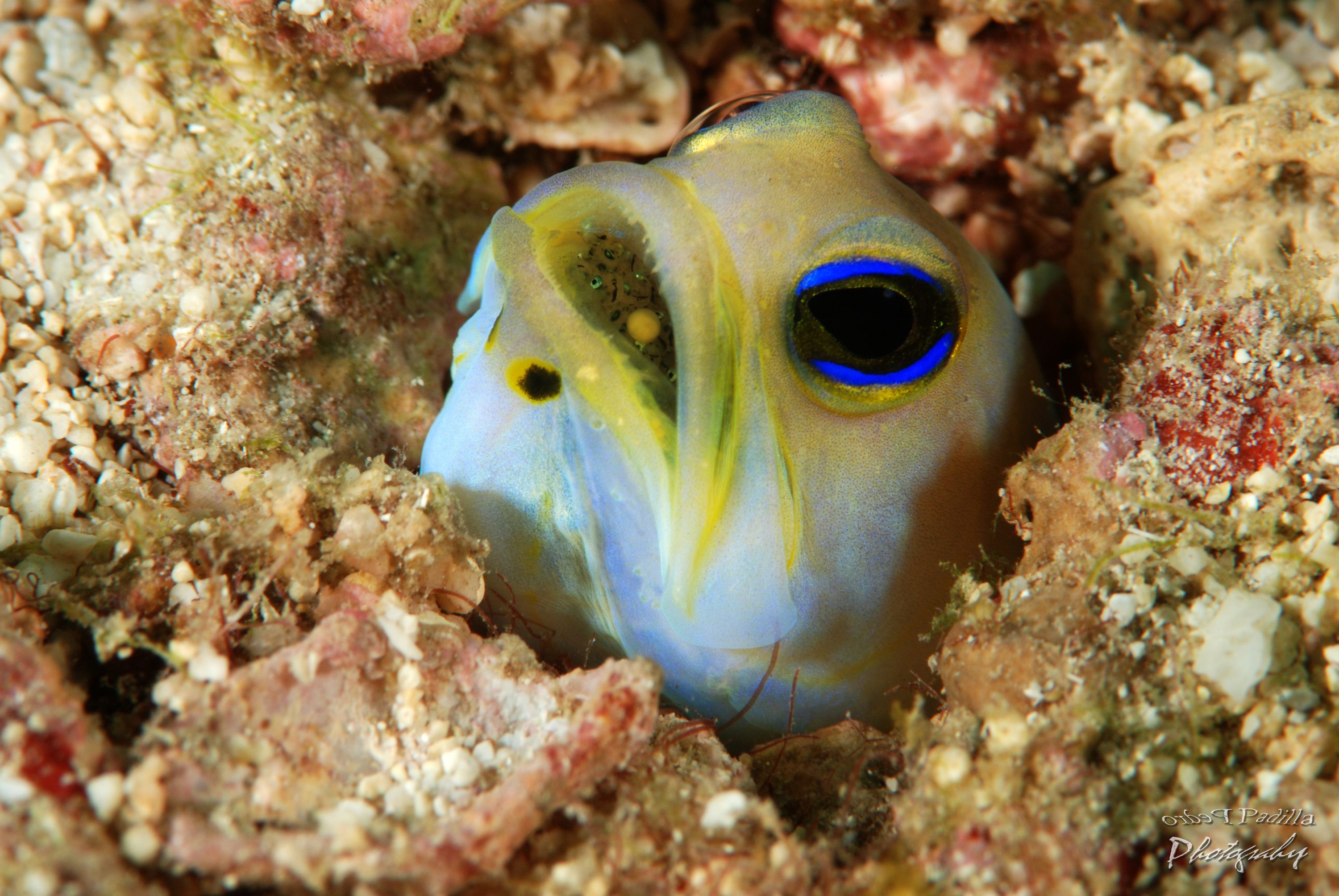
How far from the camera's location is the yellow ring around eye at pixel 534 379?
8.11 ft

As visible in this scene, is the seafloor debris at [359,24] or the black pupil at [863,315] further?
the seafloor debris at [359,24]

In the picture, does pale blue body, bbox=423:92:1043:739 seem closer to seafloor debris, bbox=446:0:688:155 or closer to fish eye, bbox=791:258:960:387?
fish eye, bbox=791:258:960:387

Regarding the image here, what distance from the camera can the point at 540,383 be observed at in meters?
2.50

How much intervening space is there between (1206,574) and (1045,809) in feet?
2.47

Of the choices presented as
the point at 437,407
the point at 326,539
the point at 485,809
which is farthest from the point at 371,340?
the point at 485,809

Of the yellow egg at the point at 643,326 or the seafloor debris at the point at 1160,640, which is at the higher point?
the yellow egg at the point at 643,326

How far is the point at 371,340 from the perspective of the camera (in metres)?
3.37

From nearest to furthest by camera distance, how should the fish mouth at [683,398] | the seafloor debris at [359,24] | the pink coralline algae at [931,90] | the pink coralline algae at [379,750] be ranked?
the pink coralline algae at [379,750]
the fish mouth at [683,398]
the seafloor debris at [359,24]
the pink coralline algae at [931,90]

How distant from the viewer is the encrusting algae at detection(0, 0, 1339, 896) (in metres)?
1.71

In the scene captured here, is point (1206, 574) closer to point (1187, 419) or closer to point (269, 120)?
point (1187, 419)

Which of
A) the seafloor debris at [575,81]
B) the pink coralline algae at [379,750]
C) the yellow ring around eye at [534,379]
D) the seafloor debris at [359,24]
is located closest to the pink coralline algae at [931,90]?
the seafloor debris at [575,81]

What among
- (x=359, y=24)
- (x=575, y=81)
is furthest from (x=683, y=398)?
(x=575, y=81)

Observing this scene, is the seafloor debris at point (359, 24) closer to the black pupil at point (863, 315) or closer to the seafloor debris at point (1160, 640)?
the black pupil at point (863, 315)
